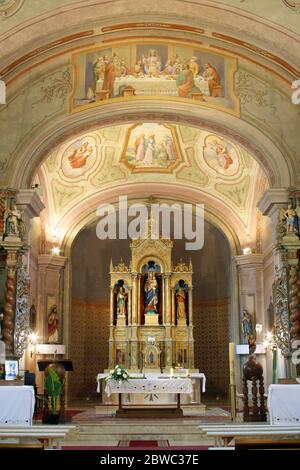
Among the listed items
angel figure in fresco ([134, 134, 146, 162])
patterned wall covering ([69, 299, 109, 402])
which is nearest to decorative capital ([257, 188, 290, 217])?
angel figure in fresco ([134, 134, 146, 162])

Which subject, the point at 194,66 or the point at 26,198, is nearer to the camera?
the point at 26,198

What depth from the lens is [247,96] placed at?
13.6 m

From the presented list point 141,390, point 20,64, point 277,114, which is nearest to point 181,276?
point 141,390

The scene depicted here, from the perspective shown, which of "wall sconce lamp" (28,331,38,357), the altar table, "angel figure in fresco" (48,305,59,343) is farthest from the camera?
"angel figure in fresco" (48,305,59,343)

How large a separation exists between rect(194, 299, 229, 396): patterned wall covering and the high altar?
4.70ft

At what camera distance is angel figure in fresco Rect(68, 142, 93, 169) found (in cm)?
1780

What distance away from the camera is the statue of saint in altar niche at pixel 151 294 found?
18930 mm

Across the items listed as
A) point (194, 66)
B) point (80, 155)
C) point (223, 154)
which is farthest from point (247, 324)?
point (194, 66)

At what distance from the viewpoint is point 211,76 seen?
1362 cm

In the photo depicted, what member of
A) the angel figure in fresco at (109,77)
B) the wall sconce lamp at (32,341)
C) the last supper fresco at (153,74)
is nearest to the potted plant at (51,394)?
the wall sconce lamp at (32,341)

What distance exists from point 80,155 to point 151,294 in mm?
4810

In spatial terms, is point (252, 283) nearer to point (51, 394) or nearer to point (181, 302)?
point (181, 302)

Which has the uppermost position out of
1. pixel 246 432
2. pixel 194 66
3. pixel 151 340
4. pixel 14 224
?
pixel 194 66

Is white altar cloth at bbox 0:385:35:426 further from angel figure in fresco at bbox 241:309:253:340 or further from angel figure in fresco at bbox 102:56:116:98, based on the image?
angel figure in fresco at bbox 241:309:253:340
